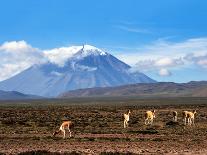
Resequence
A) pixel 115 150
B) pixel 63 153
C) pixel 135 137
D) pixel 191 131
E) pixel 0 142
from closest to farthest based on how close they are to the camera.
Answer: pixel 63 153 < pixel 115 150 < pixel 0 142 < pixel 135 137 < pixel 191 131

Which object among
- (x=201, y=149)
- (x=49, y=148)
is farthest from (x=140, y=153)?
(x=49, y=148)

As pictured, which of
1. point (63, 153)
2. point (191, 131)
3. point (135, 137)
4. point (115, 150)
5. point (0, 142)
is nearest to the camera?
point (63, 153)

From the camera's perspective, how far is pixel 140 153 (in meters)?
26.5

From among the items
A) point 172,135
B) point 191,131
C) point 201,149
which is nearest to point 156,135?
point 172,135

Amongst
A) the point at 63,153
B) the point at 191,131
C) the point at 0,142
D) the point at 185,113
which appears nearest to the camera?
the point at 63,153

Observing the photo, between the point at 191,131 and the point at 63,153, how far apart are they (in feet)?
55.0

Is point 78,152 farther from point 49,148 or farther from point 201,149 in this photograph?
point 201,149

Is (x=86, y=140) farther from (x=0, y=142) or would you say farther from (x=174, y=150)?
(x=174, y=150)

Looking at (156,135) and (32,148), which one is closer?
(32,148)

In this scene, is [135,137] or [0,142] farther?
[135,137]

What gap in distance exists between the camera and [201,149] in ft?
92.5

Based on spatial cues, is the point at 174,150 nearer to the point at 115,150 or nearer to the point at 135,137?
the point at 115,150

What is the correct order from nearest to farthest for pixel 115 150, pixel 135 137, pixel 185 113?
pixel 115 150
pixel 135 137
pixel 185 113

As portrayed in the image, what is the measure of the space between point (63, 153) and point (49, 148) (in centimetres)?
307
